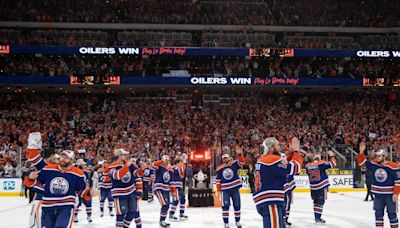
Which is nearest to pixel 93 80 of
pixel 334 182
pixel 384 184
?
pixel 334 182

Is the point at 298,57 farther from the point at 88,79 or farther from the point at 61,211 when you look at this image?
the point at 61,211

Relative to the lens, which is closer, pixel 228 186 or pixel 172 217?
pixel 228 186

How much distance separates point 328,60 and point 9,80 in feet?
80.2

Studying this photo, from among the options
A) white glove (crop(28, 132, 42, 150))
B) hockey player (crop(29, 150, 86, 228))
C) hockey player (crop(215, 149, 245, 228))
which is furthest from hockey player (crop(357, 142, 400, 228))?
white glove (crop(28, 132, 42, 150))

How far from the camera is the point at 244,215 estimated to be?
53.7 ft

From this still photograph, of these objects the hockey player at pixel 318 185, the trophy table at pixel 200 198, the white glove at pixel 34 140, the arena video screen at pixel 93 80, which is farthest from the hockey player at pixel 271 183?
the arena video screen at pixel 93 80

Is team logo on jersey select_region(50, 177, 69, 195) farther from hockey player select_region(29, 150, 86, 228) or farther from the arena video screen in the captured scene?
the arena video screen

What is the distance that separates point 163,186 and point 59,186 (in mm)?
6130

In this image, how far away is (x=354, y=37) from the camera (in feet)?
133

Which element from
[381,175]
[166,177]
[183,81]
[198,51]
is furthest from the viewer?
[198,51]

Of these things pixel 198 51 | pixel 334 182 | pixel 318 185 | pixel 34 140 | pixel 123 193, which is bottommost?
pixel 334 182

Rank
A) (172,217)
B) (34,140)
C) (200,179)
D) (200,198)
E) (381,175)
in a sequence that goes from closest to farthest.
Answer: (34,140) < (381,175) < (172,217) < (200,198) < (200,179)

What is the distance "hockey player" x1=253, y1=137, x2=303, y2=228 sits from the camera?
7.64 m

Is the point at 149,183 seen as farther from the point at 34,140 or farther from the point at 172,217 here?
the point at 34,140
